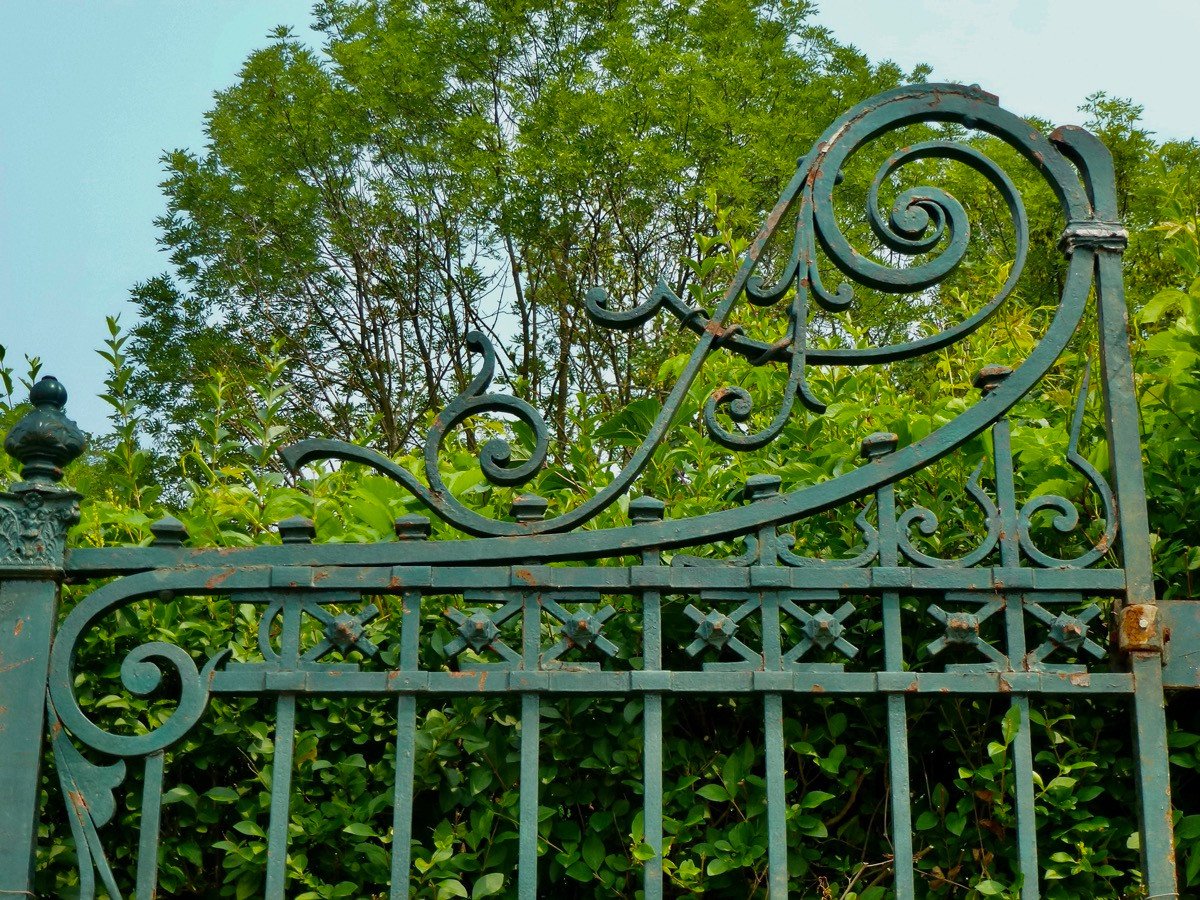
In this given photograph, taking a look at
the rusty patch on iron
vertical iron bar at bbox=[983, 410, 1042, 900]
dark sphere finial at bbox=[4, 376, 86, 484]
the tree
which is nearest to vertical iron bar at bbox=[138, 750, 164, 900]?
the rusty patch on iron

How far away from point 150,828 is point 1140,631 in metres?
1.95

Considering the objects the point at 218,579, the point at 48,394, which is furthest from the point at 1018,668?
the point at 48,394

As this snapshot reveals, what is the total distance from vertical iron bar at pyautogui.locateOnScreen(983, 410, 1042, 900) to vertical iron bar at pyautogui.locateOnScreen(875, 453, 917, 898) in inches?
8.3

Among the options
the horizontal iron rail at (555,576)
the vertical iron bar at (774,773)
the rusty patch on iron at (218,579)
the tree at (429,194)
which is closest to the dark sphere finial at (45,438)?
the horizontal iron rail at (555,576)

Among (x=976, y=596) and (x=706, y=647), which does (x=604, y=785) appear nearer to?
(x=706, y=647)

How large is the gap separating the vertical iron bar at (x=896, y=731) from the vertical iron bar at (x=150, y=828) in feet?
4.59

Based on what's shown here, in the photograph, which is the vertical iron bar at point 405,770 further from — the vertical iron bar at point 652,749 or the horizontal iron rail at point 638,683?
the vertical iron bar at point 652,749

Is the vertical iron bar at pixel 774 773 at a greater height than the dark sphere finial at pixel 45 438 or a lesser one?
lesser

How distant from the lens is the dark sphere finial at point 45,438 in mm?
2537

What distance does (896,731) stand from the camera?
2.46 metres

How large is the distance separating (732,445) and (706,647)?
16.7 inches

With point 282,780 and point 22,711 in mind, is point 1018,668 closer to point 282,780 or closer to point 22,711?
point 282,780

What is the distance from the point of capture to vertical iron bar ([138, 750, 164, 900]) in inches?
93.6

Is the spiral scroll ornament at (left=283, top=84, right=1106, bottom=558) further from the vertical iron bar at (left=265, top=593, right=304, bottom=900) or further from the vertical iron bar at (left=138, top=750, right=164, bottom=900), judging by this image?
the vertical iron bar at (left=138, top=750, right=164, bottom=900)
